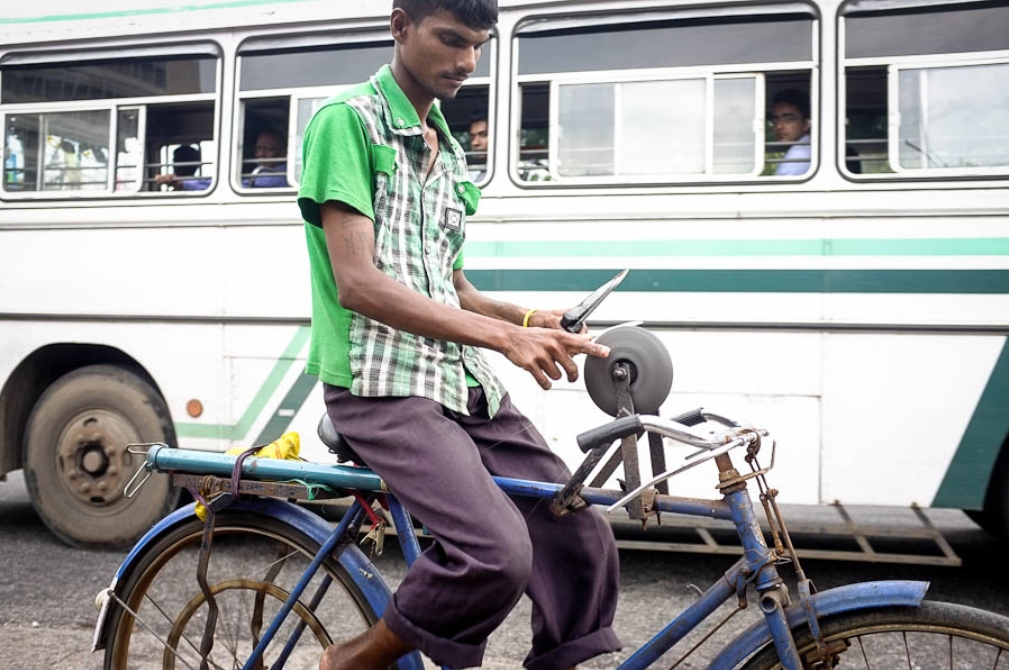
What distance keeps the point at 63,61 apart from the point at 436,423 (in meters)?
4.04

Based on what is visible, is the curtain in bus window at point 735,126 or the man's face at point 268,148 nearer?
the curtain in bus window at point 735,126

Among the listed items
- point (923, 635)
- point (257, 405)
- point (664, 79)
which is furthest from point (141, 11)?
point (923, 635)

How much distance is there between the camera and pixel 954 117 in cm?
383

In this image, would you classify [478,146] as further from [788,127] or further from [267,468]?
[267,468]

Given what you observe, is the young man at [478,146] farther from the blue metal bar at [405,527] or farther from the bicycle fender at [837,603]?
the bicycle fender at [837,603]

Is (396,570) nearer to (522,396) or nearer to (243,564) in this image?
(522,396)

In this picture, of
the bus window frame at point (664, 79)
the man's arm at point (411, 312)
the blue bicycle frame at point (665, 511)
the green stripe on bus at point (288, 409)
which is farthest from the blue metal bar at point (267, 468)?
the bus window frame at point (664, 79)

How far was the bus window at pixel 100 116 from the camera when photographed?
182 inches

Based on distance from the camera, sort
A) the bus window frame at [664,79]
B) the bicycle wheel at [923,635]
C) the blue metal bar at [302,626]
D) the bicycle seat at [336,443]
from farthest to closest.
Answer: the bus window frame at [664,79], the blue metal bar at [302,626], the bicycle seat at [336,443], the bicycle wheel at [923,635]

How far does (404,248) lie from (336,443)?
1.48 ft

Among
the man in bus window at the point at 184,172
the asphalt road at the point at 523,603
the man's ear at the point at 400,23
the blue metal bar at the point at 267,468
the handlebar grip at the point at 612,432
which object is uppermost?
the man in bus window at the point at 184,172

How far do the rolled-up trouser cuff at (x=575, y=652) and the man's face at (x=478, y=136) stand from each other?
279 centimetres

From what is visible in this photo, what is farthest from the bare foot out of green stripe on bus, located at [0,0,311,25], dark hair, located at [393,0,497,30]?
green stripe on bus, located at [0,0,311,25]

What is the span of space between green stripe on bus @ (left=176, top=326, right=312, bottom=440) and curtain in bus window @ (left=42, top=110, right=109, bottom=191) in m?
1.39
